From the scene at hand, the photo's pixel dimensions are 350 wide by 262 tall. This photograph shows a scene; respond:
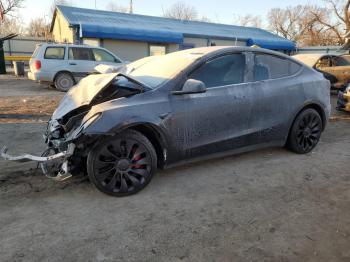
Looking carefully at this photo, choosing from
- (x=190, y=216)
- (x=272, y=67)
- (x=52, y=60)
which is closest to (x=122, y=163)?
(x=190, y=216)

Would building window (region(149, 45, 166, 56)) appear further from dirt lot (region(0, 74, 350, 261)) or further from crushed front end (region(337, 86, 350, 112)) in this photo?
dirt lot (region(0, 74, 350, 261))

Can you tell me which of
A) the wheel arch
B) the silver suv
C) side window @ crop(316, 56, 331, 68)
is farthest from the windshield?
side window @ crop(316, 56, 331, 68)

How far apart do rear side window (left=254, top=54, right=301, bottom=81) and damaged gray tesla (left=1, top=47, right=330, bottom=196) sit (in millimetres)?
15

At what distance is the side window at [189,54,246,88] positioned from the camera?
3869 mm

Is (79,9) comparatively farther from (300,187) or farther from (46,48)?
(300,187)

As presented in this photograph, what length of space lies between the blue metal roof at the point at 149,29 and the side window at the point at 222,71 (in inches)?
661

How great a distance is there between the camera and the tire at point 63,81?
12039mm

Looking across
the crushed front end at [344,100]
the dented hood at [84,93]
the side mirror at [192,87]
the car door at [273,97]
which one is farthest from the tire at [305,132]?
the crushed front end at [344,100]

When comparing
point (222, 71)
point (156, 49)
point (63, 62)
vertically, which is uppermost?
point (156, 49)

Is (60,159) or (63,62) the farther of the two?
(63,62)

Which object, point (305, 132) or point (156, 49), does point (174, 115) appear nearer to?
point (305, 132)

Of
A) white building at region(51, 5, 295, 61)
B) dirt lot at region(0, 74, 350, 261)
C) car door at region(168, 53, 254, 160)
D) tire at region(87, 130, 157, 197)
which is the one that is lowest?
dirt lot at region(0, 74, 350, 261)

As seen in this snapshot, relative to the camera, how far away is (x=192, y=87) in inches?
139

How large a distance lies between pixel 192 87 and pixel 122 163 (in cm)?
116
